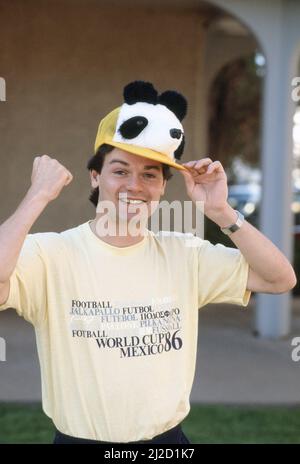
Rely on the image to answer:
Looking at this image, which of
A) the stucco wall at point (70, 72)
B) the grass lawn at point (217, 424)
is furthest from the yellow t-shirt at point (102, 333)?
the stucco wall at point (70, 72)

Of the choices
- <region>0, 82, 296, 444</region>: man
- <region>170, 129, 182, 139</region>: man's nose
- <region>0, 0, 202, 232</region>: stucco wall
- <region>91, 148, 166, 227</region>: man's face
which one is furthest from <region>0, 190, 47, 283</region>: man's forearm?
<region>0, 0, 202, 232</region>: stucco wall

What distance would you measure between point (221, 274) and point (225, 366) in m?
4.17

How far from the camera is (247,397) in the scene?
555cm

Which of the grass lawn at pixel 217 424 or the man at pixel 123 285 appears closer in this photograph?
the man at pixel 123 285

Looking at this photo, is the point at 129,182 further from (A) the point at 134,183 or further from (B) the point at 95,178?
(B) the point at 95,178

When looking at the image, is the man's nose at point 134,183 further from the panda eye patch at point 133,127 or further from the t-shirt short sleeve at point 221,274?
the t-shirt short sleeve at point 221,274

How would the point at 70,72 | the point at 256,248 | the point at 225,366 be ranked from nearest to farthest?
the point at 256,248
the point at 225,366
the point at 70,72

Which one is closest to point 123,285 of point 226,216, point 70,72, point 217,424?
point 226,216

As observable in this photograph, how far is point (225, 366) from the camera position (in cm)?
642

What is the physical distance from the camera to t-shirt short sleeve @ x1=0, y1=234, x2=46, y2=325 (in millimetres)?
2148

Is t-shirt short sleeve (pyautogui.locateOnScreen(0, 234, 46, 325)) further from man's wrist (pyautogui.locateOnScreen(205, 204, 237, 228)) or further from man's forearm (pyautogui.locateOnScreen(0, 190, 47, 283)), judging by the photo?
man's wrist (pyautogui.locateOnScreen(205, 204, 237, 228))

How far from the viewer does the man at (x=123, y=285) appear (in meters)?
2.18

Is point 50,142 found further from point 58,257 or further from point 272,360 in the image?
point 58,257

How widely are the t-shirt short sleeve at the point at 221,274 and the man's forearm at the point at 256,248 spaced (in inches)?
2.0
